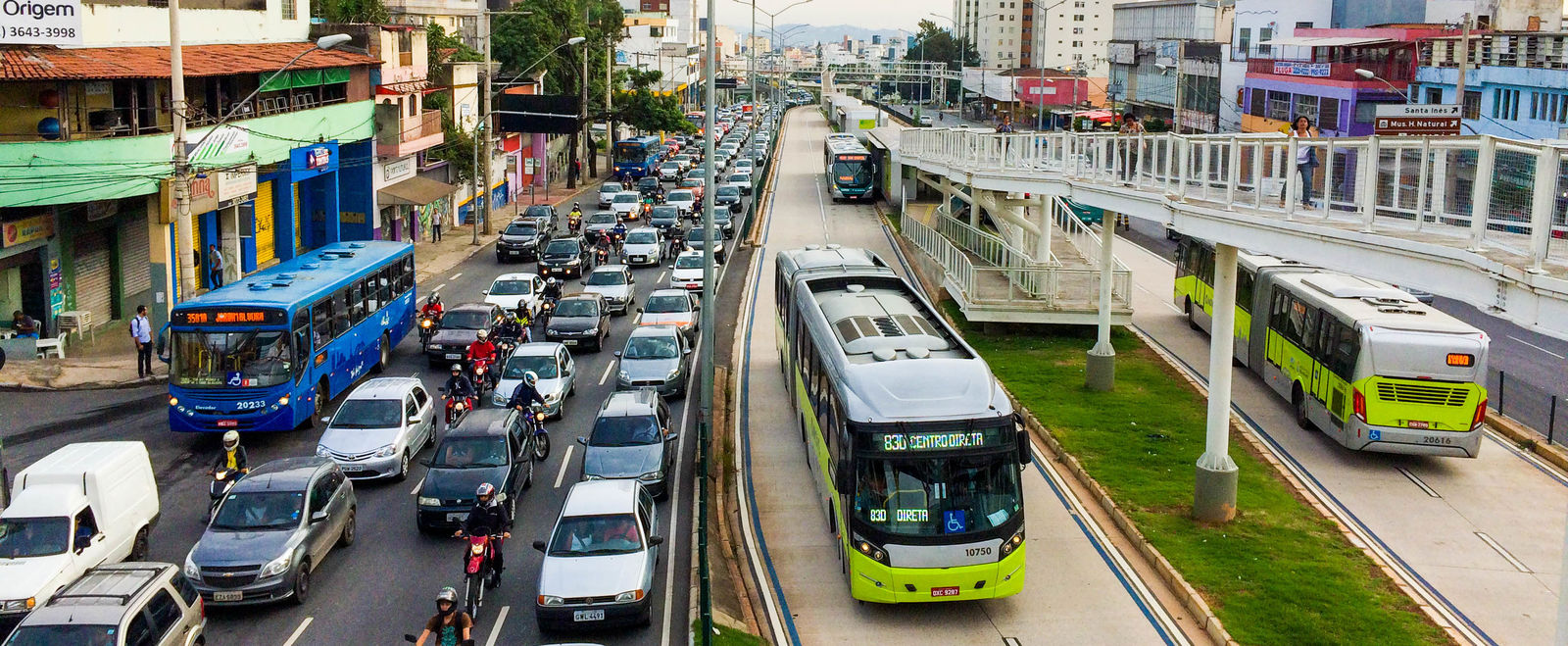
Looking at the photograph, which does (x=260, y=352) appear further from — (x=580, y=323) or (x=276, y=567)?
(x=580, y=323)

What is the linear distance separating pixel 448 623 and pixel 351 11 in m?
54.2

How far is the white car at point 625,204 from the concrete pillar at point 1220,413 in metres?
41.6

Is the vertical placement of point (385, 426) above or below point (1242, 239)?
below

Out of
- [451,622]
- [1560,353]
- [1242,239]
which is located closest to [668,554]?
[451,622]

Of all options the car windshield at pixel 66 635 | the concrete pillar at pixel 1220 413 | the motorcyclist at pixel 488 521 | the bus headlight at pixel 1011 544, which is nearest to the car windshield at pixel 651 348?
the motorcyclist at pixel 488 521

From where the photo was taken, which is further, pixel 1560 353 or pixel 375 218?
pixel 375 218

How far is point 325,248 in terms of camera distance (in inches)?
1194

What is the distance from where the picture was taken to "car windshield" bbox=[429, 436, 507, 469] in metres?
19.9

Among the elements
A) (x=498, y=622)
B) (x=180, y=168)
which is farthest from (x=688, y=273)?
(x=498, y=622)

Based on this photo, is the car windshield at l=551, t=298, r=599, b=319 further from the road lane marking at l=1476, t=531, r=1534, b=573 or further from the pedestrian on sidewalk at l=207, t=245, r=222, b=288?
the road lane marking at l=1476, t=531, r=1534, b=573

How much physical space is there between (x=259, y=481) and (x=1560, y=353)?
31.6 m

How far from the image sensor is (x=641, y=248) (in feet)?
153

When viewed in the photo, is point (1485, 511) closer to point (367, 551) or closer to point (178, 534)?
point (367, 551)

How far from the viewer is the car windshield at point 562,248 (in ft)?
143
